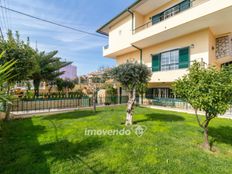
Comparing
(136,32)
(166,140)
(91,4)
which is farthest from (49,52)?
(166,140)

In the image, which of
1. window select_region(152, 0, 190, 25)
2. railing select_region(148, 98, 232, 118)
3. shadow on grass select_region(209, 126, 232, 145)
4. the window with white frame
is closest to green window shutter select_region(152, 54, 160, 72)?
the window with white frame

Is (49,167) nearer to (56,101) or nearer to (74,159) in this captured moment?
(74,159)

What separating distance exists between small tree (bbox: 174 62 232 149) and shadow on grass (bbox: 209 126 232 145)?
1.32 m

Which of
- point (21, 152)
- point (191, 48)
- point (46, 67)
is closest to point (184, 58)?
point (191, 48)

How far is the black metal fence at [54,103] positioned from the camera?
10.6 meters

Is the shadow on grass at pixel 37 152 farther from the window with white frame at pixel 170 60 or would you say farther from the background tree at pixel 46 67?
the background tree at pixel 46 67

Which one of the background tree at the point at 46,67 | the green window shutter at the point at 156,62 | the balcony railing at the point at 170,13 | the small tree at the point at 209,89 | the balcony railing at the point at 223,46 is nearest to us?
the small tree at the point at 209,89

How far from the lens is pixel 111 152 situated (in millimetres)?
4516

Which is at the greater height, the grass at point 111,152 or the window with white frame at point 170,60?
the window with white frame at point 170,60


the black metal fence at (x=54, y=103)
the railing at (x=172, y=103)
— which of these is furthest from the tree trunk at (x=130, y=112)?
the black metal fence at (x=54, y=103)

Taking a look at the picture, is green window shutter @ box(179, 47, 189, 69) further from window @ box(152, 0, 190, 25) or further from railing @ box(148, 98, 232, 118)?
window @ box(152, 0, 190, 25)

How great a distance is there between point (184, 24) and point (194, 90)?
7.93 m

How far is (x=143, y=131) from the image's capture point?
6.48 meters

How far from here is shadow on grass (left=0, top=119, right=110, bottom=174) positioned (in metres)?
3.69
